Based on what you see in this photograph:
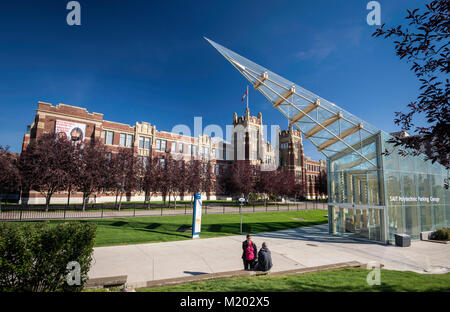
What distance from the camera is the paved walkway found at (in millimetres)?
8859

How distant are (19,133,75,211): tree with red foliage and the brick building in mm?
10421

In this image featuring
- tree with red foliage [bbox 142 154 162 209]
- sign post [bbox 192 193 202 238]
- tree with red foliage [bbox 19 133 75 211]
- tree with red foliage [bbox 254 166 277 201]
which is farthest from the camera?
tree with red foliage [bbox 254 166 277 201]

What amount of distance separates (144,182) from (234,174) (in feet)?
58.3

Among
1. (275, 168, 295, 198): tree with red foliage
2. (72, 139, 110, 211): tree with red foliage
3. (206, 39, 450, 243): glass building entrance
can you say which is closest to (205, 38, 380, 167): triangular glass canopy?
(206, 39, 450, 243): glass building entrance

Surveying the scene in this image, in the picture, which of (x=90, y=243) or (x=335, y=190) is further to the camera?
(x=335, y=190)

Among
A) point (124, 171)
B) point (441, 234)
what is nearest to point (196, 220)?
point (441, 234)

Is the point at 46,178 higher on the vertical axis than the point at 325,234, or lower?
higher

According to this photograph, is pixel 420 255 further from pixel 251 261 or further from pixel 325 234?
pixel 251 261

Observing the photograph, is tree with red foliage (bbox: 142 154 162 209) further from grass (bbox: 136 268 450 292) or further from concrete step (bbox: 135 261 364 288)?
grass (bbox: 136 268 450 292)

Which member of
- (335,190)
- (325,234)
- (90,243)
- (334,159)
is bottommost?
(325,234)

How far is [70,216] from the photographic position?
2186cm

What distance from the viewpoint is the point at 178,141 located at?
56438 millimetres
